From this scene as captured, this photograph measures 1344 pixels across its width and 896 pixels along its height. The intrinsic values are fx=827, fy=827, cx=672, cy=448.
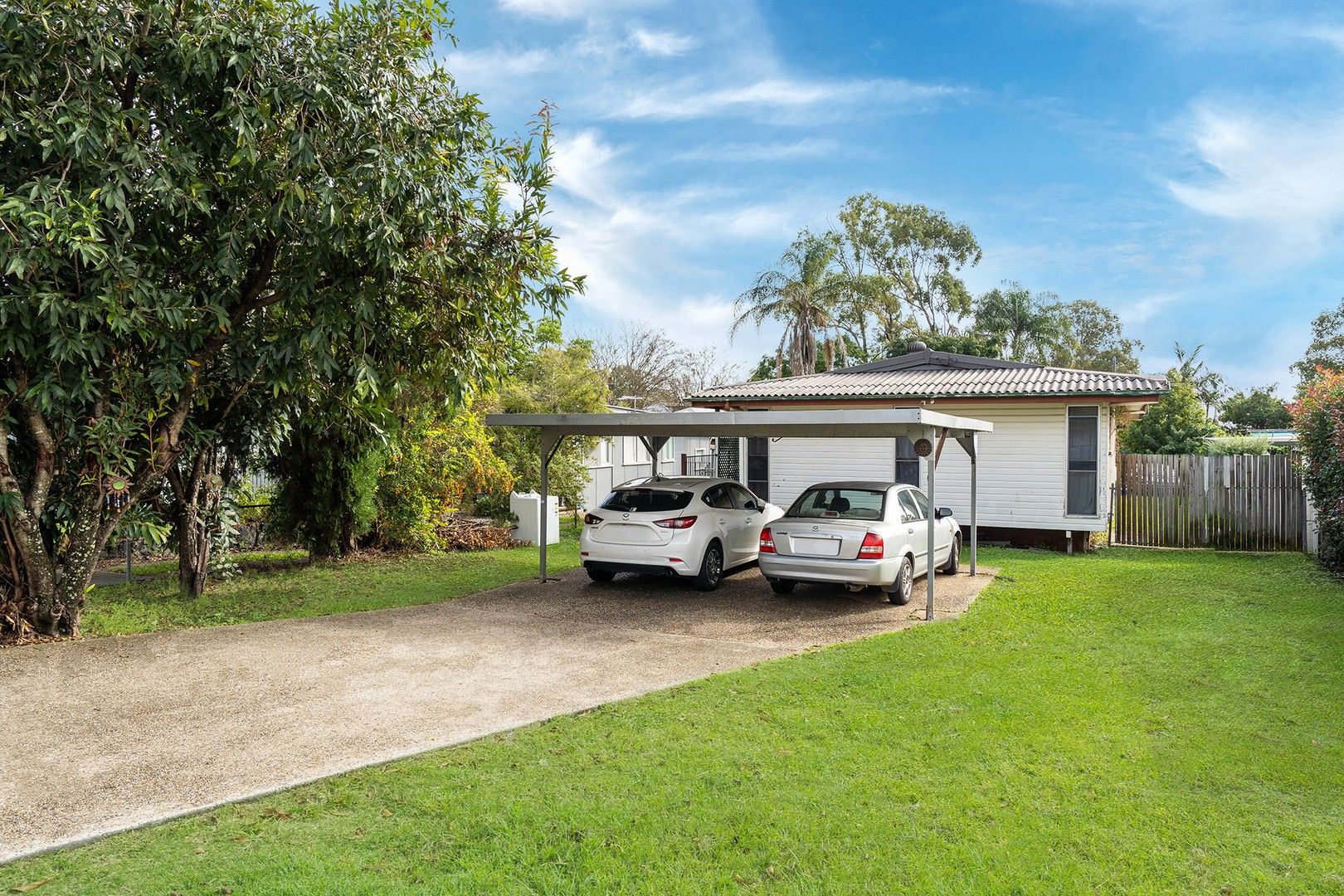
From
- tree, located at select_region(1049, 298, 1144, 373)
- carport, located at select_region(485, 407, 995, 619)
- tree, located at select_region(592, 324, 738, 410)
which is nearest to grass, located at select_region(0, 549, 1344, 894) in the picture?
carport, located at select_region(485, 407, 995, 619)

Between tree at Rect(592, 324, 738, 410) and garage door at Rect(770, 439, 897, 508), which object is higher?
tree at Rect(592, 324, 738, 410)

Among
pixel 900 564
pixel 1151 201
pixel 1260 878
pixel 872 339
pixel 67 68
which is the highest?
pixel 1151 201

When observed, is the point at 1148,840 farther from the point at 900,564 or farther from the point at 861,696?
the point at 900,564

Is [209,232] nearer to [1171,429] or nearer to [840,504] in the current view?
[840,504]

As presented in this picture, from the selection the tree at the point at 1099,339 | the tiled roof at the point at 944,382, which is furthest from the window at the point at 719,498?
the tree at the point at 1099,339

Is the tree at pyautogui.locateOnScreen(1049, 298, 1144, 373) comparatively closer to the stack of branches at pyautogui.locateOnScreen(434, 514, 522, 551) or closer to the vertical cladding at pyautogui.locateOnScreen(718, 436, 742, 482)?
the vertical cladding at pyautogui.locateOnScreen(718, 436, 742, 482)

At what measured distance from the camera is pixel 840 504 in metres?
9.98

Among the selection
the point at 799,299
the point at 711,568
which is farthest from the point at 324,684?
the point at 799,299

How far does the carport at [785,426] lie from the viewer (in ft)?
29.2

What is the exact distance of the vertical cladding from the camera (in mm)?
18922

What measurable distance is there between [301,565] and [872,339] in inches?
1271

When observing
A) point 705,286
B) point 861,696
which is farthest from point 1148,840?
point 705,286

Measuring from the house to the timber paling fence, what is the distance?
70cm

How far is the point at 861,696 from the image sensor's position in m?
6.01
